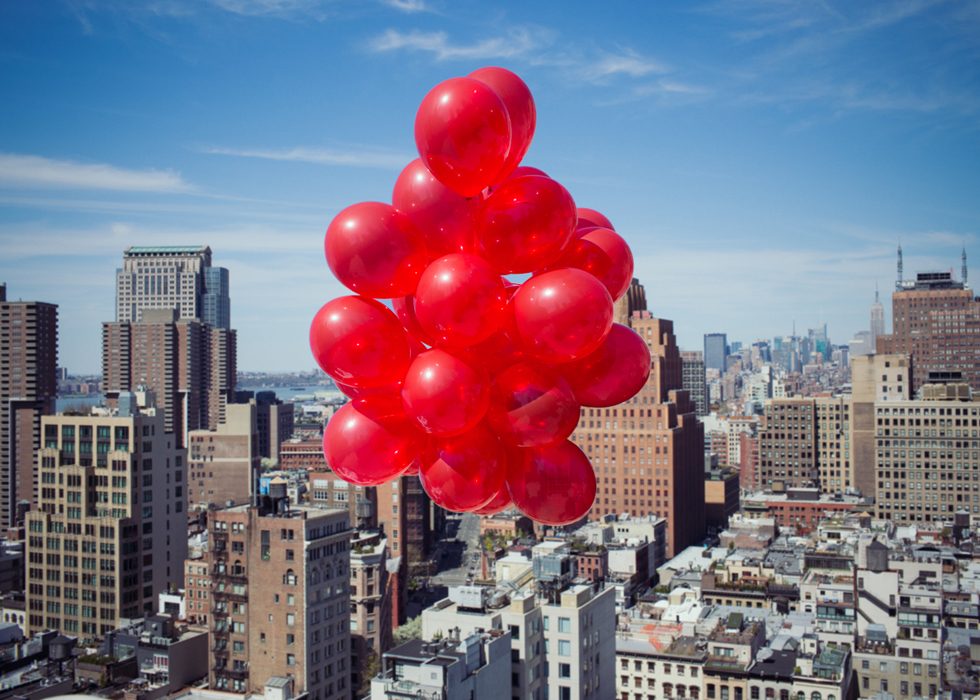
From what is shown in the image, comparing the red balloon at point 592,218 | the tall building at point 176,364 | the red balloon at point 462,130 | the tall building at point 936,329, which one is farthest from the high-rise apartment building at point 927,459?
the red balloon at point 462,130

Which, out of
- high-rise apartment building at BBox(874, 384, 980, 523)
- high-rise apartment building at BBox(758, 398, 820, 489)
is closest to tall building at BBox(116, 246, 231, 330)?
high-rise apartment building at BBox(758, 398, 820, 489)

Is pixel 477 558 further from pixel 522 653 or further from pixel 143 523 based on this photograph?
pixel 522 653

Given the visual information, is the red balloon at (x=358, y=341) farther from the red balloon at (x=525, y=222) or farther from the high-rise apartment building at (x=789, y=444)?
the high-rise apartment building at (x=789, y=444)

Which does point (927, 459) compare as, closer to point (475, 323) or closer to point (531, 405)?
point (531, 405)

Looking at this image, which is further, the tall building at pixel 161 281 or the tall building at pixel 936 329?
the tall building at pixel 161 281

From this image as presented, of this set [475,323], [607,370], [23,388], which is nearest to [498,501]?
[607,370]

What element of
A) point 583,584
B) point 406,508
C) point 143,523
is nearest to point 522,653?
point 583,584
